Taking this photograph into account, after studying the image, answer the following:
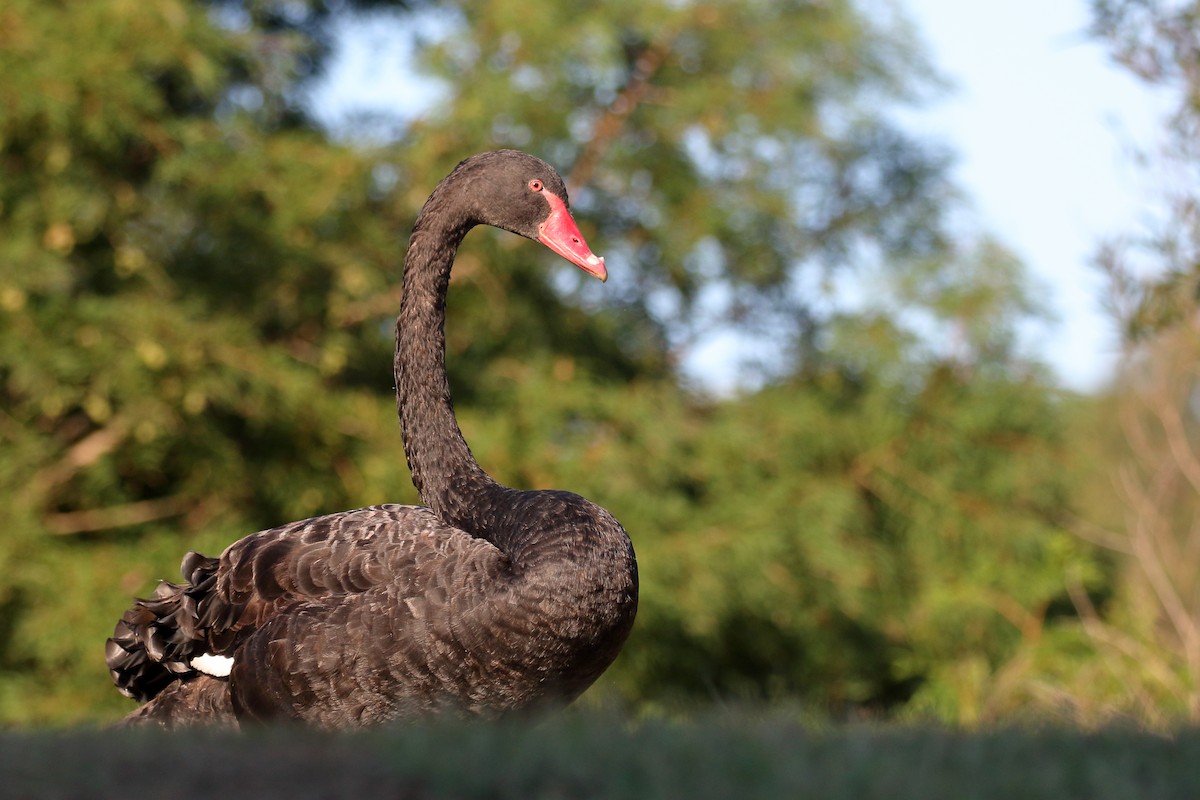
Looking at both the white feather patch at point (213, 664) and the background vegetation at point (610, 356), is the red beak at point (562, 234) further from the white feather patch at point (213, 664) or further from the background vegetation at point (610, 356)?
the background vegetation at point (610, 356)

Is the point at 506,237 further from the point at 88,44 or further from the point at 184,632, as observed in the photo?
the point at 184,632

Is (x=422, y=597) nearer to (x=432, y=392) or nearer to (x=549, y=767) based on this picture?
(x=432, y=392)

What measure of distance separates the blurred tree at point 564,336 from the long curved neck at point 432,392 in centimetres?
506

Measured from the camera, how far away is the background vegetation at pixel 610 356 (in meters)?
10.2

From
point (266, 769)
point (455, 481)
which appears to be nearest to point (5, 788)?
point (266, 769)

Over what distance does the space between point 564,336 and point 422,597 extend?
9473 mm

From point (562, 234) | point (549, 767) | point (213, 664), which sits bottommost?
point (549, 767)

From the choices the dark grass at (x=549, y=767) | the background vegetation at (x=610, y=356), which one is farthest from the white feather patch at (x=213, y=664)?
the background vegetation at (x=610, y=356)

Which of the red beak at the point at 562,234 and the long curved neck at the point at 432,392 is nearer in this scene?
the long curved neck at the point at 432,392

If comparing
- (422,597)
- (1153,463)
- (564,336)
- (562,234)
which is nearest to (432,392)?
(562,234)

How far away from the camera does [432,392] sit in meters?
4.65

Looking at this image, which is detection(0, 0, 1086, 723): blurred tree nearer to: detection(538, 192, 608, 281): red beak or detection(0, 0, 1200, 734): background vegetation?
detection(0, 0, 1200, 734): background vegetation

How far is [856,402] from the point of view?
13812 mm

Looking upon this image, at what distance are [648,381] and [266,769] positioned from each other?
11.0m
